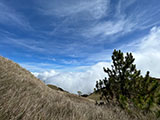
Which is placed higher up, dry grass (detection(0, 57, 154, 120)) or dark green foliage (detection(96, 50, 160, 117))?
dark green foliage (detection(96, 50, 160, 117))

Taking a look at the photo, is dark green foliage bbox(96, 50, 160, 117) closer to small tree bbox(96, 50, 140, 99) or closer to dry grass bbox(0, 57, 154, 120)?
small tree bbox(96, 50, 140, 99)

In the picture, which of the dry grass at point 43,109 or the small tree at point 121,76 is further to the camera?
the small tree at point 121,76

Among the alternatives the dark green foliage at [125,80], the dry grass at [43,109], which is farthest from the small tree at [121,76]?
the dry grass at [43,109]

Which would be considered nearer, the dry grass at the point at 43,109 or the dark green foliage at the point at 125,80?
the dry grass at the point at 43,109

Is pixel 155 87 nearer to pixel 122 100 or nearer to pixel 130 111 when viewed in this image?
pixel 122 100

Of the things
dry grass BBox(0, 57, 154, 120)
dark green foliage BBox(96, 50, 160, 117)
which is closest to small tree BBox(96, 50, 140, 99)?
dark green foliage BBox(96, 50, 160, 117)

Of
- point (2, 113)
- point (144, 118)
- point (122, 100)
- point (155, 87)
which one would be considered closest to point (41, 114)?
point (2, 113)

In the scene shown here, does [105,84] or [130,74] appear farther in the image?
[105,84]

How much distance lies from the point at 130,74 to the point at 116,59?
4.82 ft

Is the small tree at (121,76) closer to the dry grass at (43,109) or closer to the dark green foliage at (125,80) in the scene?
the dark green foliage at (125,80)

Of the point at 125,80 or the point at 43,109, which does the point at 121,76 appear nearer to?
the point at 125,80

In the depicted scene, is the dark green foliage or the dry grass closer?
the dry grass

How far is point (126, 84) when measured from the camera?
7.88m

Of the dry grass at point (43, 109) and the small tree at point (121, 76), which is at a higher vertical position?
the small tree at point (121, 76)
